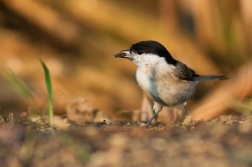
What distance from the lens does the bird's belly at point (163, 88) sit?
4539mm

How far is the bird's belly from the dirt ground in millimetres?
1344

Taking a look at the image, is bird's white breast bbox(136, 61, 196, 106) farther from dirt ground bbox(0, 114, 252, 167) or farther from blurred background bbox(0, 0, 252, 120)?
blurred background bbox(0, 0, 252, 120)

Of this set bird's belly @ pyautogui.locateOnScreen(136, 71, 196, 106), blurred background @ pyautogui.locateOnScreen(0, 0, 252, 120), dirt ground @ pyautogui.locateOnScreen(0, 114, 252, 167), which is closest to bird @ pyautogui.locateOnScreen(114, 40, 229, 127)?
bird's belly @ pyautogui.locateOnScreen(136, 71, 196, 106)

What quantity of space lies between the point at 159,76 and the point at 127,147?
1753mm

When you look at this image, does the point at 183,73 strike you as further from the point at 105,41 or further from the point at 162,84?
the point at 105,41

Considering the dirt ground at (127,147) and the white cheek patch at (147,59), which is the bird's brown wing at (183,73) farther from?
the dirt ground at (127,147)

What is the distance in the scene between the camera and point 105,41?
745 cm

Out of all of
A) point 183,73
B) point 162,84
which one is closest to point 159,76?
point 162,84

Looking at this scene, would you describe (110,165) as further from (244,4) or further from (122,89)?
(122,89)

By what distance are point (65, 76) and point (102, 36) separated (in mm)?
Answer: 622

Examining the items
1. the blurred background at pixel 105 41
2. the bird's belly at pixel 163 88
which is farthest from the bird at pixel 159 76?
the blurred background at pixel 105 41

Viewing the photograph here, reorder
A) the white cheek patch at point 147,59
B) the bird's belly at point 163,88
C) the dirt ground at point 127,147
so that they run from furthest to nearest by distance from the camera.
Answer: the white cheek patch at point 147,59 < the bird's belly at point 163,88 < the dirt ground at point 127,147

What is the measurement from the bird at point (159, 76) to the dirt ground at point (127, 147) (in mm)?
1366

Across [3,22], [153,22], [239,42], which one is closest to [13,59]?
[3,22]
